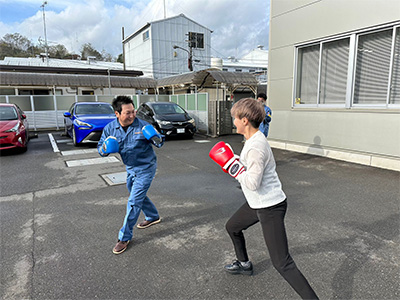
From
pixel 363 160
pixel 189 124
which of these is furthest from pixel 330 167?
pixel 189 124

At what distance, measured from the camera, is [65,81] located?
1884 centimetres

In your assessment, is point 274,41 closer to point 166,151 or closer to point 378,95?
point 378,95

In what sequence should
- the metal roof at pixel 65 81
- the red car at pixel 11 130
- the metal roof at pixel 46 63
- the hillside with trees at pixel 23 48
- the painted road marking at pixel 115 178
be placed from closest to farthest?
1. the painted road marking at pixel 115 178
2. the red car at pixel 11 130
3. the metal roof at pixel 65 81
4. the metal roof at pixel 46 63
5. the hillside with trees at pixel 23 48

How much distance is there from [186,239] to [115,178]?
3.14m

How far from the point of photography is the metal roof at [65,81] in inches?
698

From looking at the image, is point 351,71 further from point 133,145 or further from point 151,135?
point 133,145

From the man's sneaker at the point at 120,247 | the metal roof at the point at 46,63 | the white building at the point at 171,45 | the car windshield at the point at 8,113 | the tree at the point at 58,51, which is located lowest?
the man's sneaker at the point at 120,247

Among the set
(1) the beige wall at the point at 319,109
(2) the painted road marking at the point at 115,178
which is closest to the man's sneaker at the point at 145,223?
(2) the painted road marking at the point at 115,178

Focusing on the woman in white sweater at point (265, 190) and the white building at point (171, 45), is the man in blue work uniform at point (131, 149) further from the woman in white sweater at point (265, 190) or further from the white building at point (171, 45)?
the white building at point (171, 45)

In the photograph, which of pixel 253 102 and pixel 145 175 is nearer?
pixel 253 102

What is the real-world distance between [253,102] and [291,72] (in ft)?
24.4

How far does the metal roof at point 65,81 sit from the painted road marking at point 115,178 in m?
15.3

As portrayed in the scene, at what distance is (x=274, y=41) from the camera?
9.15m

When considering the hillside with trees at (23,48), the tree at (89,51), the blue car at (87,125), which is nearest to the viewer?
the blue car at (87,125)
